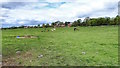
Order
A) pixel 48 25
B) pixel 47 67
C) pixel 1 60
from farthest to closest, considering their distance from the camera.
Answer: pixel 48 25 → pixel 1 60 → pixel 47 67

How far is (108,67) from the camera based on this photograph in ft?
20.3

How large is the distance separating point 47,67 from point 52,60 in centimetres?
86

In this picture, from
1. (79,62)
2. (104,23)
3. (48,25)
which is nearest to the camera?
(79,62)

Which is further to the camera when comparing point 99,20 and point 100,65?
point 99,20

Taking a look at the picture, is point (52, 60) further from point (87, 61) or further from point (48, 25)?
point (48, 25)

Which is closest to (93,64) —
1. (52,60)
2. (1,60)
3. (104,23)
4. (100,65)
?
(100,65)

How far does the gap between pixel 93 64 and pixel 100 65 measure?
9.9 inches

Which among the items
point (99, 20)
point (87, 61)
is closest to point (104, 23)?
point (99, 20)

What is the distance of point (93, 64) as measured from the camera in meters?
6.48

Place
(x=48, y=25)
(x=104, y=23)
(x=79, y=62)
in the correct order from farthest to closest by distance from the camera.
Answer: (x=104, y=23)
(x=48, y=25)
(x=79, y=62)

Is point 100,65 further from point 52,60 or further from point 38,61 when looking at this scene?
point 38,61

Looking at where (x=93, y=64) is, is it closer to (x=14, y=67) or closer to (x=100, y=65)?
(x=100, y=65)

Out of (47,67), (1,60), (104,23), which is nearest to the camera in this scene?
(47,67)

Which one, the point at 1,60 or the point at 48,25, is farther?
the point at 48,25
